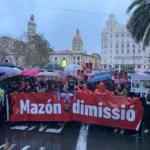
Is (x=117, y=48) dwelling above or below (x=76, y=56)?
above

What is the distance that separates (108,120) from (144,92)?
153cm

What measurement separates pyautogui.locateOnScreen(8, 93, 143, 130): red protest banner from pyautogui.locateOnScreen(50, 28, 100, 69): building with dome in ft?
421

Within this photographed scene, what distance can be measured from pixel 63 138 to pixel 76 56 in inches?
5672

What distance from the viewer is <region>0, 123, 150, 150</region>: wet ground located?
8008 millimetres

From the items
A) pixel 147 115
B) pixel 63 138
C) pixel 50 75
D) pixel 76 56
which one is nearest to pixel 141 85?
pixel 147 115

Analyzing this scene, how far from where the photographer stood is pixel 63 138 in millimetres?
8867

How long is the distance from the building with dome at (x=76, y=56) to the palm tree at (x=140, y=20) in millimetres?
116947

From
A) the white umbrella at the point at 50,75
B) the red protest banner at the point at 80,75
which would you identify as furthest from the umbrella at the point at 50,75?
the red protest banner at the point at 80,75

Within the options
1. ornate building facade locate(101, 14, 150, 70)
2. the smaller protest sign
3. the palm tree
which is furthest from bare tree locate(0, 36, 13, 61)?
ornate building facade locate(101, 14, 150, 70)

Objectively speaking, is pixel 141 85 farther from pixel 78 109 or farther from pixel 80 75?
pixel 80 75

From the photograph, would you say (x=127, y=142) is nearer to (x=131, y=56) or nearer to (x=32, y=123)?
(x=32, y=123)

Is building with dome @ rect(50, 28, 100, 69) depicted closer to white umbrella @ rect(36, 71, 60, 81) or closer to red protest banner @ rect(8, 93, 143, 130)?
white umbrella @ rect(36, 71, 60, 81)

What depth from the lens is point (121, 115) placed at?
9500mm

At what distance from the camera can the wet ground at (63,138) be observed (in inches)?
315
